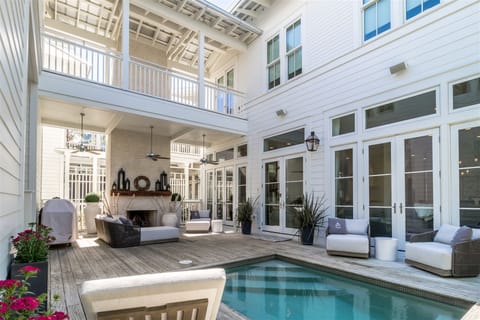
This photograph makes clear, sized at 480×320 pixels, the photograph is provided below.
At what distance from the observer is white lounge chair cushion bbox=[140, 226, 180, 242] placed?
679 centimetres

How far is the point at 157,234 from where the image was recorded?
6.99 meters

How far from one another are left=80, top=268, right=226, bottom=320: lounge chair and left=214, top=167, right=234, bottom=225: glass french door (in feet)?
26.9

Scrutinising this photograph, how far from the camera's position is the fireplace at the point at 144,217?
369 inches

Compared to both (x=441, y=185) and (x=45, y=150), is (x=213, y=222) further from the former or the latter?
(x=45, y=150)

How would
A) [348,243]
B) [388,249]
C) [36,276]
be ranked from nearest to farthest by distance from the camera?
[36,276] < [388,249] < [348,243]

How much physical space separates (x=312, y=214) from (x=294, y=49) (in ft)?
14.7

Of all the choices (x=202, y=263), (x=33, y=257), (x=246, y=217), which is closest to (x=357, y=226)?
(x=202, y=263)

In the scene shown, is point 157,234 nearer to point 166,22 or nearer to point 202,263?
point 202,263

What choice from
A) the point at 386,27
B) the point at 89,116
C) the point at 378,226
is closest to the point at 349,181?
the point at 378,226

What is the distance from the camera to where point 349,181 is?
253 inches

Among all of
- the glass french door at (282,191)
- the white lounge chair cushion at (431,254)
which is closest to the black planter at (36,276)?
the white lounge chair cushion at (431,254)

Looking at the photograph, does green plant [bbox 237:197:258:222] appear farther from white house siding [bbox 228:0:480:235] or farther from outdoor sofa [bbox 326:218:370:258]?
outdoor sofa [bbox 326:218:370:258]

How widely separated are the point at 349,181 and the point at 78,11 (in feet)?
28.5

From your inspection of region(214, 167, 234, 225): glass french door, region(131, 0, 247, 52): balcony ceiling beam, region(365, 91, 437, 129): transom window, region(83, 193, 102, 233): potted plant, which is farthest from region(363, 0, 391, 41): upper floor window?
region(83, 193, 102, 233): potted plant
